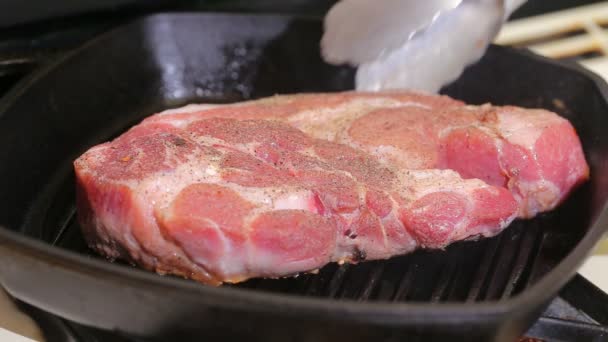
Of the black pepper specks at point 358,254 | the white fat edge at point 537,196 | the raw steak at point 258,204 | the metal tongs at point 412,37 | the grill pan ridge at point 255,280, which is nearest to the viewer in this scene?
the grill pan ridge at point 255,280

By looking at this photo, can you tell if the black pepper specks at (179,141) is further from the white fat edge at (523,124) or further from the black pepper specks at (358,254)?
the white fat edge at (523,124)

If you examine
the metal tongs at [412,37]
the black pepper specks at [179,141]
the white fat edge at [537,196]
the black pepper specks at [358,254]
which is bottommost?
the black pepper specks at [358,254]

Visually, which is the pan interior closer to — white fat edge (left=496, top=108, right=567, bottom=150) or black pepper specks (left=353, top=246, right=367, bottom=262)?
black pepper specks (left=353, top=246, right=367, bottom=262)

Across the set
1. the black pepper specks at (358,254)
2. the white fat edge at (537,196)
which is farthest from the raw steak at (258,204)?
the white fat edge at (537,196)

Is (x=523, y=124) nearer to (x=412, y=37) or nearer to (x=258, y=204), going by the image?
(x=412, y=37)

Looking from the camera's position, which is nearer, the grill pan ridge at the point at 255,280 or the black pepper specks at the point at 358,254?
the grill pan ridge at the point at 255,280

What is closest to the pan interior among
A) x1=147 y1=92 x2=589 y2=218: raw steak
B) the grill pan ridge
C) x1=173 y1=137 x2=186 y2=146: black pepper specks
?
the grill pan ridge

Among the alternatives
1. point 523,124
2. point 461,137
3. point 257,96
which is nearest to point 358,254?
point 461,137
